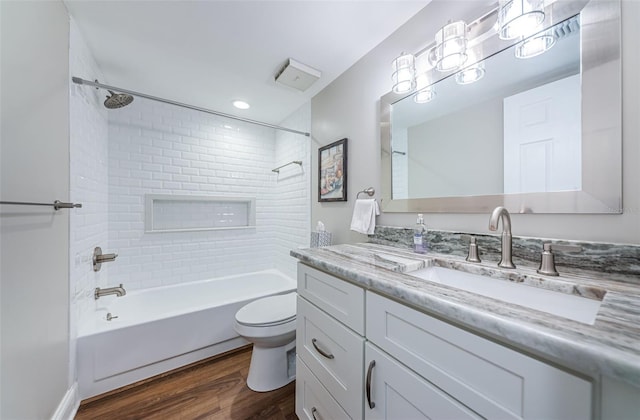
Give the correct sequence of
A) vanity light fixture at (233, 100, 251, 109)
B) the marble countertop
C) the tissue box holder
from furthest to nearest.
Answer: vanity light fixture at (233, 100, 251, 109), the tissue box holder, the marble countertop

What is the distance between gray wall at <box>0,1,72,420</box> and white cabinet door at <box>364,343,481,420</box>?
1283mm

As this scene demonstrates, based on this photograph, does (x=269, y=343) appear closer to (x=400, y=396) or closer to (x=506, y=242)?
(x=400, y=396)

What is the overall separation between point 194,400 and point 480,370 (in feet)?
5.40

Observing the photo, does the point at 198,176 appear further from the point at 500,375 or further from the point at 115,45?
the point at 500,375

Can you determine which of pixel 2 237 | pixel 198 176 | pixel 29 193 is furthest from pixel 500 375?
pixel 198 176

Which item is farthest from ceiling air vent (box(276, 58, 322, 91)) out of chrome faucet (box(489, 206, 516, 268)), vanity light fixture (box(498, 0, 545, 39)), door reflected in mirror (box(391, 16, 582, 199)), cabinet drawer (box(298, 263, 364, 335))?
chrome faucet (box(489, 206, 516, 268))

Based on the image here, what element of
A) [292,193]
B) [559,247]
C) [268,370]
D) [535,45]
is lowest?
[268,370]

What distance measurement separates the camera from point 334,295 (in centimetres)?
95

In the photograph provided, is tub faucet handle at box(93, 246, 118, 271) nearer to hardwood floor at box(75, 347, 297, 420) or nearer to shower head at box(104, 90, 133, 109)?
hardwood floor at box(75, 347, 297, 420)

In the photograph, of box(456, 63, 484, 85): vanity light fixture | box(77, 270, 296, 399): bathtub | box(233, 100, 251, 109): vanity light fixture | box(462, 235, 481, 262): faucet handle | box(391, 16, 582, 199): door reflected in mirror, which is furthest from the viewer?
box(233, 100, 251, 109): vanity light fixture

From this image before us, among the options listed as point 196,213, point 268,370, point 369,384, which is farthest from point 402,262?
point 196,213

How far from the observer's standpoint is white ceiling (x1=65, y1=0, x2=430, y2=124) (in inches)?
49.8

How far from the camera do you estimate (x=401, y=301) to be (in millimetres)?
696

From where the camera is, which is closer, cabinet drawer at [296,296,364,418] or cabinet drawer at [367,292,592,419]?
cabinet drawer at [367,292,592,419]
